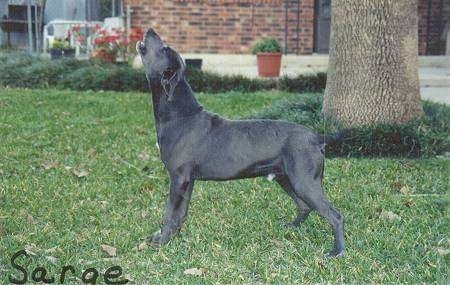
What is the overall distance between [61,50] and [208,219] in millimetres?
10160

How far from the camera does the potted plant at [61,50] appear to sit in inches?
537

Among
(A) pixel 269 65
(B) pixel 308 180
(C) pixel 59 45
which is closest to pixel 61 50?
(C) pixel 59 45

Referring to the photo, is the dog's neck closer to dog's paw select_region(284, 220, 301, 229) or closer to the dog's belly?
the dog's belly

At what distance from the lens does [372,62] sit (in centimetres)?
627

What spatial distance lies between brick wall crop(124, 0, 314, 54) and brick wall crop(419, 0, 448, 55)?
2363 mm

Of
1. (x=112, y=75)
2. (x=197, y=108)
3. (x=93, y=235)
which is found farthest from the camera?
(x=112, y=75)

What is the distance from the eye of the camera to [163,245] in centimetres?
376

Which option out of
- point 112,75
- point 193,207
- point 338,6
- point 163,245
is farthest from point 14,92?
point 163,245

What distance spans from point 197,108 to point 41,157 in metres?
3.03

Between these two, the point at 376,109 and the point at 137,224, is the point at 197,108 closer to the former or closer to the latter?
the point at 137,224

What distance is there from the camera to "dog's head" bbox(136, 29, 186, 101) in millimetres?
3346

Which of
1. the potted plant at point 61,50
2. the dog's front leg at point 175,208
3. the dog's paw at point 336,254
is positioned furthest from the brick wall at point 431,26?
the dog's front leg at point 175,208

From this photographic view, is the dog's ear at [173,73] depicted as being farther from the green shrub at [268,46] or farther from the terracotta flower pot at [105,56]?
the terracotta flower pot at [105,56]

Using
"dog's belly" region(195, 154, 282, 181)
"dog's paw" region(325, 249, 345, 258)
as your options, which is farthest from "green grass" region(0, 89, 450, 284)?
"dog's belly" region(195, 154, 282, 181)
